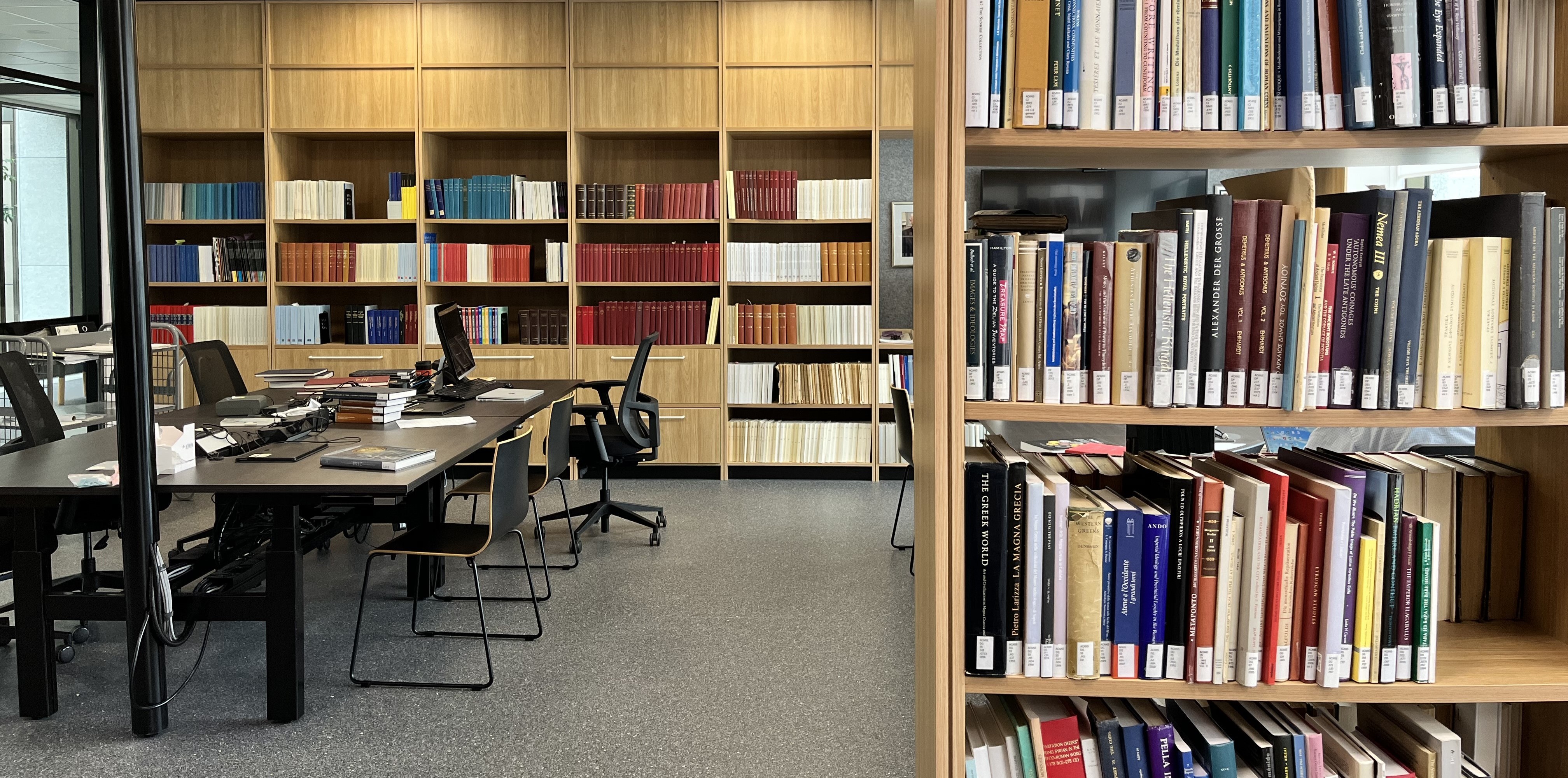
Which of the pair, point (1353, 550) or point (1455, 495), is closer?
point (1353, 550)

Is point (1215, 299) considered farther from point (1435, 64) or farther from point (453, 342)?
point (453, 342)

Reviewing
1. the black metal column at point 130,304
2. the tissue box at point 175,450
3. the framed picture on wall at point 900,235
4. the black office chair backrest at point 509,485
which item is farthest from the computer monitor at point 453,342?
the framed picture on wall at point 900,235

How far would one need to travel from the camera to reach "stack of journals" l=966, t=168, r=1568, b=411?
5.32 ft

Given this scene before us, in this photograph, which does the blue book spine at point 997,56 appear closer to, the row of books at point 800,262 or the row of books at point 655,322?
the row of books at point 800,262

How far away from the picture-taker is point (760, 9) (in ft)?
23.5

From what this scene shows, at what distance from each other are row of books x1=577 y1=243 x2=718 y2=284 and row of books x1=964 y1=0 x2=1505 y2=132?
5.64 meters

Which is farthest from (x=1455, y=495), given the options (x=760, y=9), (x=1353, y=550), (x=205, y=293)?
(x=205, y=293)

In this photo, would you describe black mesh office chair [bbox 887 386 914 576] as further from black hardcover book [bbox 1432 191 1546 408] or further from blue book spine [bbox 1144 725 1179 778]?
black hardcover book [bbox 1432 191 1546 408]

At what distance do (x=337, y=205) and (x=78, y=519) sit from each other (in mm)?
3741

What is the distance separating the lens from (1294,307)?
5.36 ft

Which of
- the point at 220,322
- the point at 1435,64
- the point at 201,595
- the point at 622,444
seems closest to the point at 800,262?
the point at 622,444

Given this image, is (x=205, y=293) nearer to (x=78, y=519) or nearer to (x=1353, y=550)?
(x=78, y=519)

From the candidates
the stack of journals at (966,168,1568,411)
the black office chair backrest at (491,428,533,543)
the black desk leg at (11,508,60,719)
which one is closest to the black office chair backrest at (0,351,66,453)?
the black desk leg at (11,508,60,719)

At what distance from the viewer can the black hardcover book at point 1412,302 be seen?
1613mm
